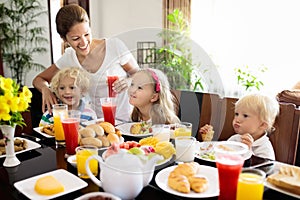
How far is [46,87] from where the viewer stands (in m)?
2.05

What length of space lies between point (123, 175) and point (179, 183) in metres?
0.19

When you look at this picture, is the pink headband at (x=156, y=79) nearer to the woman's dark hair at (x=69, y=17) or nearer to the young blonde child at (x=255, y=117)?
the young blonde child at (x=255, y=117)

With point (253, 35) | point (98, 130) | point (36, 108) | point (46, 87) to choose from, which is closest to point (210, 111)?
point (98, 130)

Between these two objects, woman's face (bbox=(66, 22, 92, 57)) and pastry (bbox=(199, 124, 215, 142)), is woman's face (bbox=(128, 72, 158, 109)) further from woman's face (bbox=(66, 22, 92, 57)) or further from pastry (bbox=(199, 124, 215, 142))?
woman's face (bbox=(66, 22, 92, 57))

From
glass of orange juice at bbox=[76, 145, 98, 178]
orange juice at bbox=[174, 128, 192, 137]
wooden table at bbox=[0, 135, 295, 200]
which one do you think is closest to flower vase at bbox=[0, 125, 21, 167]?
wooden table at bbox=[0, 135, 295, 200]

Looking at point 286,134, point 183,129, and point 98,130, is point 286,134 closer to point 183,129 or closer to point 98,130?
point 183,129

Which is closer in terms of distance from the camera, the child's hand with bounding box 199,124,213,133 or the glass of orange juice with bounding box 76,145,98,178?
the glass of orange juice with bounding box 76,145,98,178

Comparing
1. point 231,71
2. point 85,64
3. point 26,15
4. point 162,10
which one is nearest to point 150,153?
point 85,64

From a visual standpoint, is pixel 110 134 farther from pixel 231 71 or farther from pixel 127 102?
pixel 231 71

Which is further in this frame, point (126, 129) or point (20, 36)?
point (20, 36)

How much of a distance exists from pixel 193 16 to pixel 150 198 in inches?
140

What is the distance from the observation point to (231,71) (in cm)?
411

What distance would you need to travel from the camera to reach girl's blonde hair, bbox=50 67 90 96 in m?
2.00

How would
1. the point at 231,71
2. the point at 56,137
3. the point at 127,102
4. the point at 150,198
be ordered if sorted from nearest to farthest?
the point at 150,198
the point at 56,137
the point at 127,102
the point at 231,71
